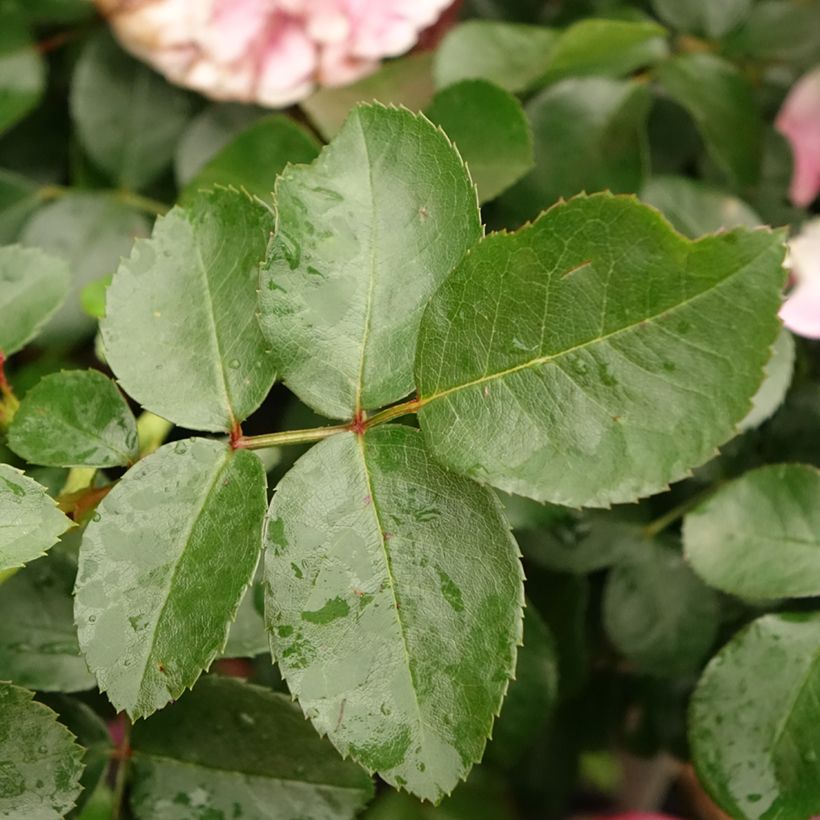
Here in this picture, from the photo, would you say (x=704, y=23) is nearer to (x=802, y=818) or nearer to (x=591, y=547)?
(x=591, y=547)

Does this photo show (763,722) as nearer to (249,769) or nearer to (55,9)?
(249,769)

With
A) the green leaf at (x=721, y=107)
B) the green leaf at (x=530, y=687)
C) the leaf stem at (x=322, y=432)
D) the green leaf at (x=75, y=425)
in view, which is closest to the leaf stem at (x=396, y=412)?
the leaf stem at (x=322, y=432)

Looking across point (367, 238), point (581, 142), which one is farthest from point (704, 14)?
point (367, 238)

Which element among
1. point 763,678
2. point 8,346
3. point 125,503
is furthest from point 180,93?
point 763,678

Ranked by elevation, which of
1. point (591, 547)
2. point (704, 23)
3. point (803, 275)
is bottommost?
point (591, 547)

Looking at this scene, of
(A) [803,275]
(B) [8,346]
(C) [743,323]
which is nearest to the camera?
(C) [743,323]
